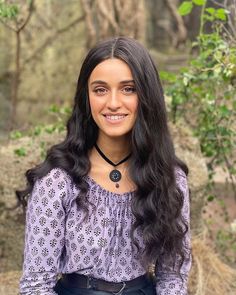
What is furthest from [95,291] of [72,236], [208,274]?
[208,274]

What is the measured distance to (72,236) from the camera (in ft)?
7.55

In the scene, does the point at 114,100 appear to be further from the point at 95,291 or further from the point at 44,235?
the point at 95,291

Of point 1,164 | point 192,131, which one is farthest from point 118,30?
point 1,164

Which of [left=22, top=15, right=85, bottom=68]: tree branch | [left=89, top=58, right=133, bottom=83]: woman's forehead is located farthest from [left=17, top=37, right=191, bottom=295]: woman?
[left=22, top=15, right=85, bottom=68]: tree branch

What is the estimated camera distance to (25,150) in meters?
3.79

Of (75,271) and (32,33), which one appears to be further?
(32,33)

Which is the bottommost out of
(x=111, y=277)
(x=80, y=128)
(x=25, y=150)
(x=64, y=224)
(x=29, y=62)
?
(x=111, y=277)

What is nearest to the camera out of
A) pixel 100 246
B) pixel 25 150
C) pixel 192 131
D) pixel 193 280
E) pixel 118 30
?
pixel 100 246

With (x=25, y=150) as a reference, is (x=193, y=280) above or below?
below

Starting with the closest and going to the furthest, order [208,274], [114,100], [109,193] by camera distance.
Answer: [114,100], [109,193], [208,274]

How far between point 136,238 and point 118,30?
313cm

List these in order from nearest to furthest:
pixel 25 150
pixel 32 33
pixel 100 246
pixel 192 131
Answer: pixel 100 246 < pixel 25 150 < pixel 192 131 < pixel 32 33

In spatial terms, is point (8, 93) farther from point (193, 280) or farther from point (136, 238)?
point (136, 238)

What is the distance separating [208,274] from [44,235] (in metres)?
1.49
